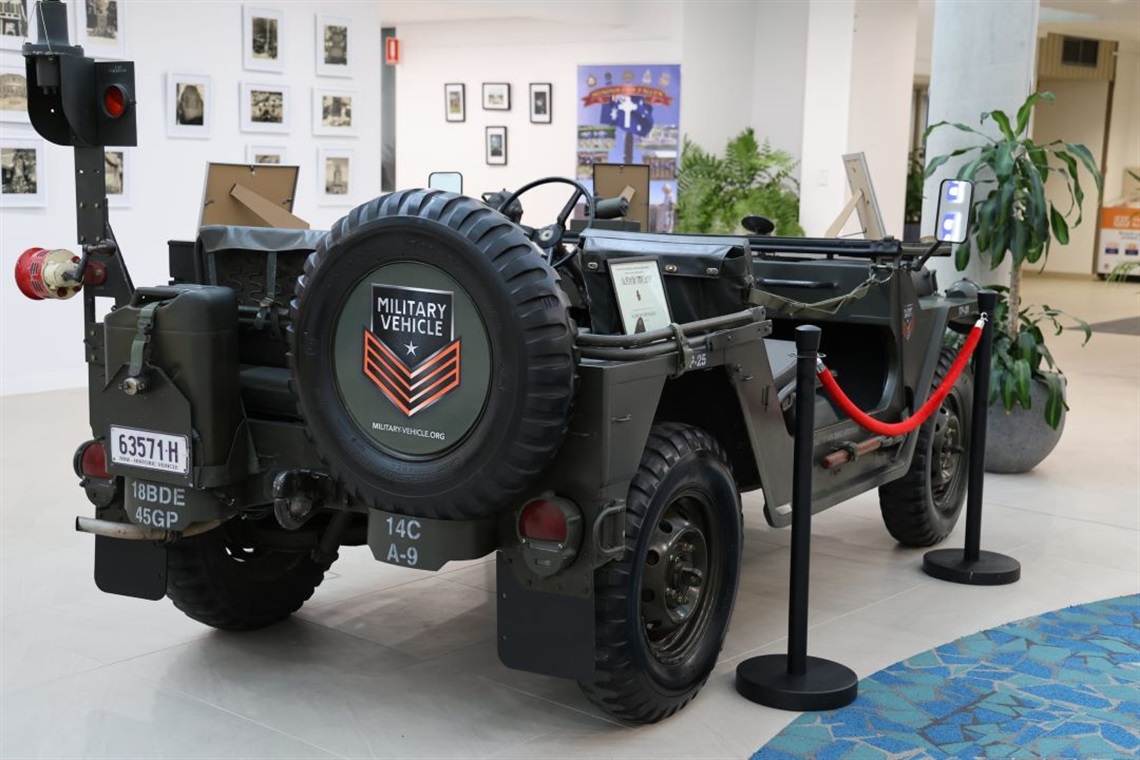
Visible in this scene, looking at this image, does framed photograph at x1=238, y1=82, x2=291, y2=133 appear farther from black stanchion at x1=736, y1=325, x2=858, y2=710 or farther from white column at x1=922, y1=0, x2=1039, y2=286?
black stanchion at x1=736, y1=325, x2=858, y2=710

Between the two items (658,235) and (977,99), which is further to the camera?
(977,99)

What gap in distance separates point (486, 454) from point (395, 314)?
1.40 feet

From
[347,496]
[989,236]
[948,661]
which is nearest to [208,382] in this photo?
[347,496]

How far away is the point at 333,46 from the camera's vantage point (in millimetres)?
10789

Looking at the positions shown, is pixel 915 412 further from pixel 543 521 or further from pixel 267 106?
pixel 267 106

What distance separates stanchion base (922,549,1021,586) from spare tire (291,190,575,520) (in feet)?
8.32

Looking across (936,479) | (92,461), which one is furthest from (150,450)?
(936,479)

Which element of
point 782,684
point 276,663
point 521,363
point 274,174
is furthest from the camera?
point 274,174

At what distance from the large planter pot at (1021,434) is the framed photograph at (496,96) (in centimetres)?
958

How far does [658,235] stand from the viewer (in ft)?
14.8

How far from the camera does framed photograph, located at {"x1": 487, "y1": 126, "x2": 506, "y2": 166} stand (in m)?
15.6

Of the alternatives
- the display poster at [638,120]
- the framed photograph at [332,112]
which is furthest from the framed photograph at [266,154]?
the display poster at [638,120]

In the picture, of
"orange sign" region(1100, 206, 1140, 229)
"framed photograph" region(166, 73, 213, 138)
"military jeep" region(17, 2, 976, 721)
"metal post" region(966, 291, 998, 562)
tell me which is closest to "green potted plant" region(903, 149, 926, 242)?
"orange sign" region(1100, 206, 1140, 229)

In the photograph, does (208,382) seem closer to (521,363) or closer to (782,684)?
(521,363)
